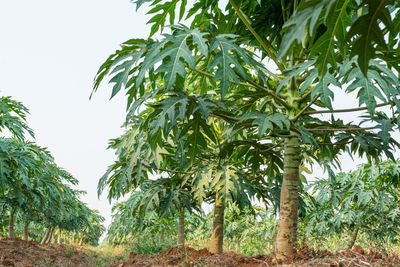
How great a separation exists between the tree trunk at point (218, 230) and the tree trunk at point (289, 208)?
2493mm

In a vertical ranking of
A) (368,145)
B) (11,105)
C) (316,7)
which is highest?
(11,105)

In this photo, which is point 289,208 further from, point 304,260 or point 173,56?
point 173,56

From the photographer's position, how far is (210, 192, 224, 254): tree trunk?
6.01 metres

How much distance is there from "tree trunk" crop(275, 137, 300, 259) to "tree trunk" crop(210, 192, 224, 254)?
8.18ft

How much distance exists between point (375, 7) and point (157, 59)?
1.56m

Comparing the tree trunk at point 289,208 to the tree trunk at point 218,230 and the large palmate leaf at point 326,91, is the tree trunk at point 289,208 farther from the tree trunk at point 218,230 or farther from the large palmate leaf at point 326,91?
the tree trunk at point 218,230

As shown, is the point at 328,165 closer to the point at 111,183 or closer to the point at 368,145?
the point at 368,145

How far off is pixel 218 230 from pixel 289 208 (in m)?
2.93

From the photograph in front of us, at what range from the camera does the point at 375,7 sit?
0.94m

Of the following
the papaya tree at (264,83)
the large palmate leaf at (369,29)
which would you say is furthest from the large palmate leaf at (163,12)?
the large palmate leaf at (369,29)

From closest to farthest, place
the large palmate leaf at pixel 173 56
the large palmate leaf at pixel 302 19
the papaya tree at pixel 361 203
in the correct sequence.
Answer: the large palmate leaf at pixel 302 19 → the large palmate leaf at pixel 173 56 → the papaya tree at pixel 361 203

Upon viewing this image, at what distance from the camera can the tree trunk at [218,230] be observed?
19.7 ft

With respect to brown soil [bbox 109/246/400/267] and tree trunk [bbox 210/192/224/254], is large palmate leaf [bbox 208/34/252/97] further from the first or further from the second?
tree trunk [bbox 210/192/224/254]

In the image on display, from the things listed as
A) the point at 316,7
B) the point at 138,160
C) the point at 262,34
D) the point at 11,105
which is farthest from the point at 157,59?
the point at 11,105
